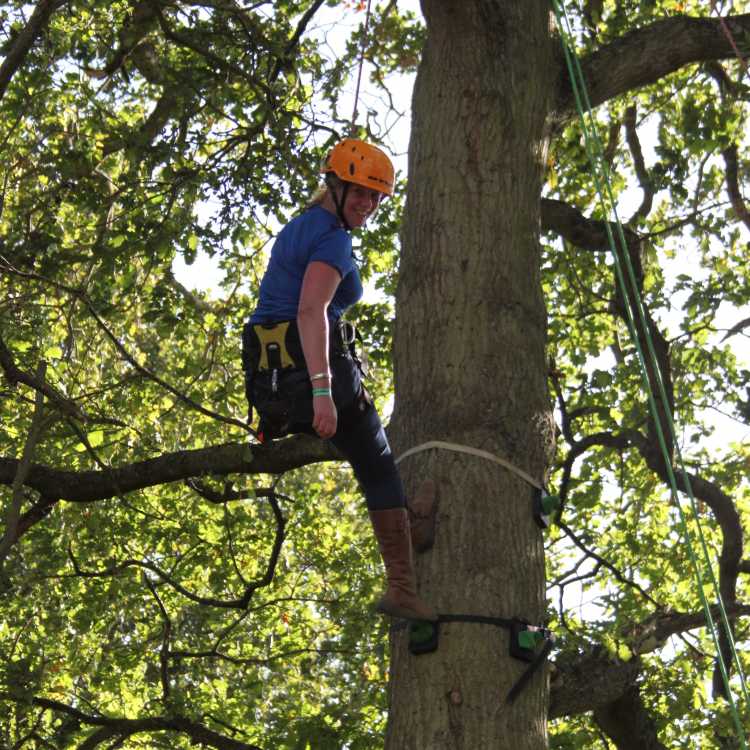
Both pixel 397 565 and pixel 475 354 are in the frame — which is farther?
pixel 475 354

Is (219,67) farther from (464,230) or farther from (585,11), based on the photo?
(464,230)

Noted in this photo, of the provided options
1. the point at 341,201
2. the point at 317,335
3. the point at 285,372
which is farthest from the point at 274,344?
the point at 341,201

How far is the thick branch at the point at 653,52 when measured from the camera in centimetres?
507

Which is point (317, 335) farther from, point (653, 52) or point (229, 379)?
point (229, 379)

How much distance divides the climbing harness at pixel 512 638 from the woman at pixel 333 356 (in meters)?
0.04

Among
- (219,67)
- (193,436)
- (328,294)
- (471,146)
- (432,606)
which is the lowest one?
(432,606)

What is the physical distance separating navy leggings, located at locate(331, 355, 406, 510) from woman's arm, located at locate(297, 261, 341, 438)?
4.8 inches

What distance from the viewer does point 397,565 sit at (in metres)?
3.49

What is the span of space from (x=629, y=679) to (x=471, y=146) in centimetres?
408

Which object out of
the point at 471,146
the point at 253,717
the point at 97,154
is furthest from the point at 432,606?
the point at 253,717

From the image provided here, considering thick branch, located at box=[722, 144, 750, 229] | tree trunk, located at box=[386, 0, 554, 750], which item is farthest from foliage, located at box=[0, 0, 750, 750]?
tree trunk, located at box=[386, 0, 554, 750]

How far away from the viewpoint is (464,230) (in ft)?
13.2

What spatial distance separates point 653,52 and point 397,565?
2.83m

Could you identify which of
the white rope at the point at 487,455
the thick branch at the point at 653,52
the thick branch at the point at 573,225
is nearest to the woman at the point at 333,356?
the white rope at the point at 487,455
